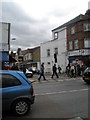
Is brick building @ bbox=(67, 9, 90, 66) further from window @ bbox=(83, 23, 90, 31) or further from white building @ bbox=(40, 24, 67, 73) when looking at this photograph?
white building @ bbox=(40, 24, 67, 73)

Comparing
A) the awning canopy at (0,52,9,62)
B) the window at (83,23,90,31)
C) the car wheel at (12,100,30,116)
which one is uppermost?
the window at (83,23,90,31)

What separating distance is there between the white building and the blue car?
2934cm

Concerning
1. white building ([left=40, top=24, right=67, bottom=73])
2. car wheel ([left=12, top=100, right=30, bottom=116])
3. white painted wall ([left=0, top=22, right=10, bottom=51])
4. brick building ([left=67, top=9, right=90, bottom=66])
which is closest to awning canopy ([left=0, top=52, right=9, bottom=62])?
white painted wall ([left=0, top=22, right=10, bottom=51])

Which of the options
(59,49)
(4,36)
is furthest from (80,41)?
(4,36)

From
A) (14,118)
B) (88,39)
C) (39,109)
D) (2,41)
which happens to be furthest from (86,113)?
(88,39)

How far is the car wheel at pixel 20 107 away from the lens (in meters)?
6.19

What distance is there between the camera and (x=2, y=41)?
77.0 feet

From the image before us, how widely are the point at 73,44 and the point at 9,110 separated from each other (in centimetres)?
2787

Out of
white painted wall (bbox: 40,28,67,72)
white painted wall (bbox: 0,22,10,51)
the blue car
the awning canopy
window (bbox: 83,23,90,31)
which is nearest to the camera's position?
the blue car

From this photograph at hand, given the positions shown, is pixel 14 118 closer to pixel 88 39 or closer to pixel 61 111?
pixel 61 111

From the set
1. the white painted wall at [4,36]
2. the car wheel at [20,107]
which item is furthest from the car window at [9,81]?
the white painted wall at [4,36]

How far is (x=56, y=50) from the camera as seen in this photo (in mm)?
39281

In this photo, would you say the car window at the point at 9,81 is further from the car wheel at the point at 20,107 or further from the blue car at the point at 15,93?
the car wheel at the point at 20,107

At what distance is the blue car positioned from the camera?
607 centimetres
